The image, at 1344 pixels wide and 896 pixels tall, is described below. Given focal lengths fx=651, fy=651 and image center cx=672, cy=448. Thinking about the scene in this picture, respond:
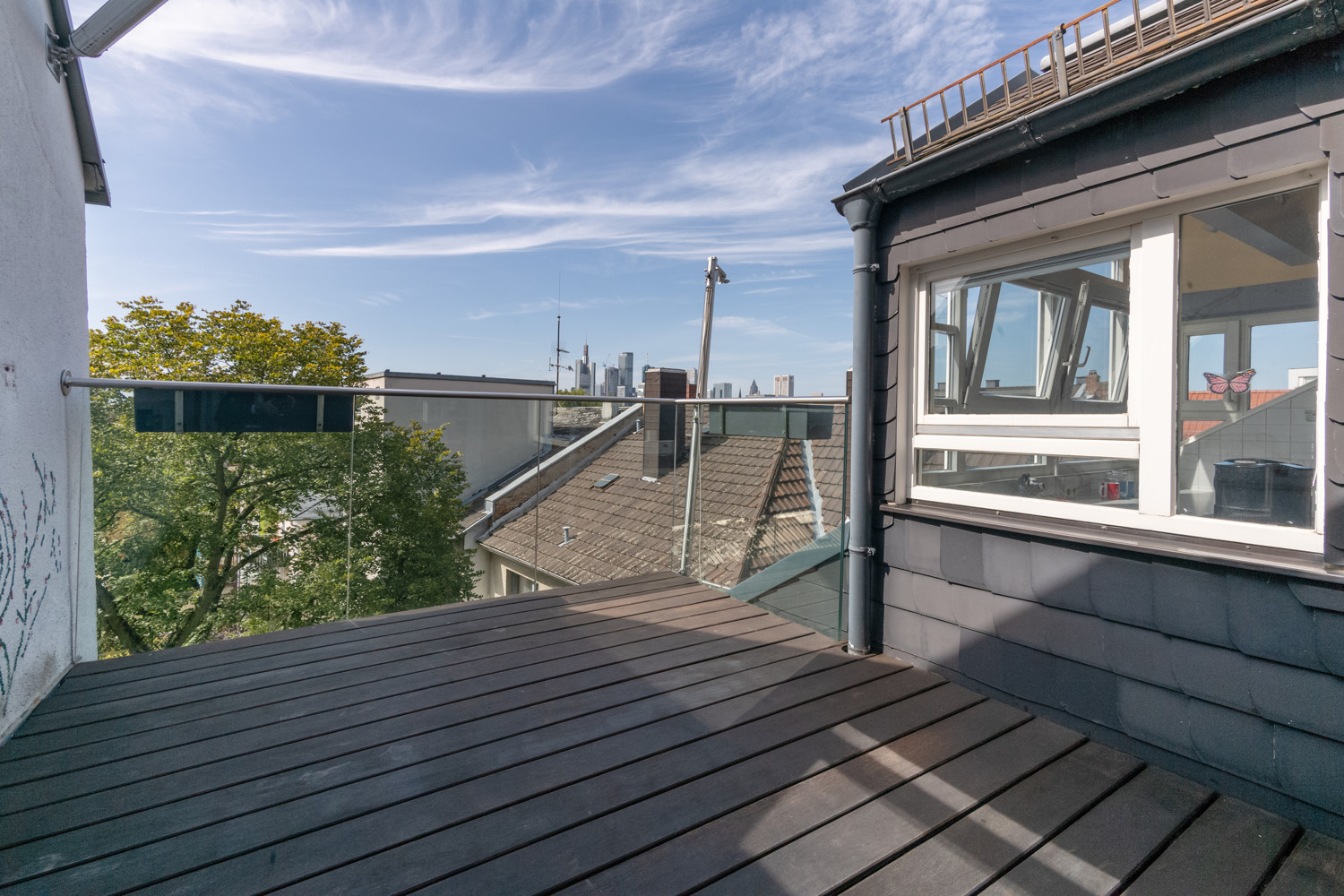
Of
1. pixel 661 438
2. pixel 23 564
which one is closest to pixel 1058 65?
pixel 661 438

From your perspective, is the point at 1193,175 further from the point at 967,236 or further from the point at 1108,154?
the point at 967,236

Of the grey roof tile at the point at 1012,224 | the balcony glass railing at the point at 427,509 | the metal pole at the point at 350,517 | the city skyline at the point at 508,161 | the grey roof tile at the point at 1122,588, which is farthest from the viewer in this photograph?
the city skyline at the point at 508,161

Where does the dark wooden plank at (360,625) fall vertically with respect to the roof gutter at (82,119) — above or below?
below

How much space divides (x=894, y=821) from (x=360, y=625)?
7.85 feet

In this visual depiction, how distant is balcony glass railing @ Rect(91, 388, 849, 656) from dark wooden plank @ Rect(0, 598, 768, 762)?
0.56 metres

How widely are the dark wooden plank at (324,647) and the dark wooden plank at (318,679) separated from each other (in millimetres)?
70

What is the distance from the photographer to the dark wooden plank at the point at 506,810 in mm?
1336

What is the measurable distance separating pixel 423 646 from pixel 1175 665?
2.57 m

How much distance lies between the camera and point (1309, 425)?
1594 mm

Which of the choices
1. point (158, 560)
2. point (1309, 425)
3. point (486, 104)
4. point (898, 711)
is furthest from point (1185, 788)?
point (486, 104)

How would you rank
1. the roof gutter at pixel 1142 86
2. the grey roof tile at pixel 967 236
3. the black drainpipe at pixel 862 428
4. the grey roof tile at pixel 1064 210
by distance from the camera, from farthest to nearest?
the black drainpipe at pixel 862 428 → the grey roof tile at pixel 967 236 → the grey roof tile at pixel 1064 210 → the roof gutter at pixel 1142 86

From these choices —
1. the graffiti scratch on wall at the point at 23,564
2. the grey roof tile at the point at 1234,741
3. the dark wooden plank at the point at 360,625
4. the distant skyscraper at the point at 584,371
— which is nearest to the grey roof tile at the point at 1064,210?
the grey roof tile at the point at 1234,741

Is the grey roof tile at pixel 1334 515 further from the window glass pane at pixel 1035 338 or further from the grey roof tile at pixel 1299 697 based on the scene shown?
the window glass pane at pixel 1035 338

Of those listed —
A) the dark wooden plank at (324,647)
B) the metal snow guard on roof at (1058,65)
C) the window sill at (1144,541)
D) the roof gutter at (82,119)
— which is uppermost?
the roof gutter at (82,119)
